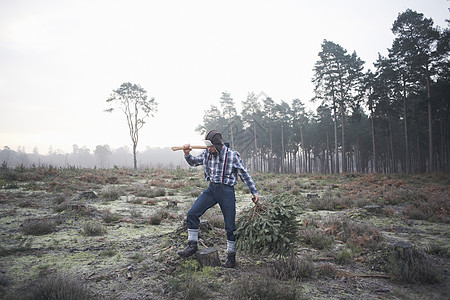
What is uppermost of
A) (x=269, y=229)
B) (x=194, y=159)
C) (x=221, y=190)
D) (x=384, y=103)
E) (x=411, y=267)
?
(x=384, y=103)

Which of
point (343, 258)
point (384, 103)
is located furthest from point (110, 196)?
point (384, 103)

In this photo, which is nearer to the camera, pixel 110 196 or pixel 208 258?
pixel 208 258

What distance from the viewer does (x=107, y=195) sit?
451 inches

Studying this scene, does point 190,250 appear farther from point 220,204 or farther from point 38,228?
point 38,228

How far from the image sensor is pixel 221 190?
454cm

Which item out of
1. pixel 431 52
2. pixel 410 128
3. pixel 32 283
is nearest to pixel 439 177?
pixel 431 52

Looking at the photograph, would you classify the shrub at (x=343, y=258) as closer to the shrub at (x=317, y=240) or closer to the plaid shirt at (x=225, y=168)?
the shrub at (x=317, y=240)

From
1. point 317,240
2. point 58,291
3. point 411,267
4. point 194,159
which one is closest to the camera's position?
point 58,291

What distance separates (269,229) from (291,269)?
79 cm

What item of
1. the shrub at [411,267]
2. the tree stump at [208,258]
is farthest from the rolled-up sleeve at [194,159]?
the shrub at [411,267]

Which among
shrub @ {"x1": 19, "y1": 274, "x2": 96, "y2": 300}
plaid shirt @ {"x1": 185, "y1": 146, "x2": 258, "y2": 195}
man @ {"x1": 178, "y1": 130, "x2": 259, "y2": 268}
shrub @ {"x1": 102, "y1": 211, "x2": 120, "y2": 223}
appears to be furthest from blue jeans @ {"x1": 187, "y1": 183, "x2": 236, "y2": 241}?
shrub @ {"x1": 102, "y1": 211, "x2": 120, "y2": 223}

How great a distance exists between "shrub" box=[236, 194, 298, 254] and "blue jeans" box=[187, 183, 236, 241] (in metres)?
0.21

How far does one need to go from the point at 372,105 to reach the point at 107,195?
33400mm

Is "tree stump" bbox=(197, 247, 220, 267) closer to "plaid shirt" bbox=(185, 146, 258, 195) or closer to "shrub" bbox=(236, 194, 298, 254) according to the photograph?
"shrub" bbox=(236, 194, 298, 254)
